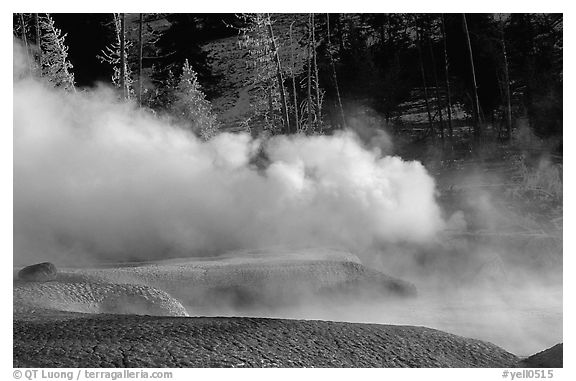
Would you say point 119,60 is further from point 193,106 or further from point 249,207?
point 249,207

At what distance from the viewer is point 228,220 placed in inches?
245

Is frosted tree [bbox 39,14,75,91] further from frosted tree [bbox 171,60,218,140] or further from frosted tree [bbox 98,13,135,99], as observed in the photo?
frosted tree [bbox 171,60,218,140]

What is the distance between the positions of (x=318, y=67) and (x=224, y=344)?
3.03 metres

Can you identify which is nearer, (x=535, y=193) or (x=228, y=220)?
(x=228, y=220)

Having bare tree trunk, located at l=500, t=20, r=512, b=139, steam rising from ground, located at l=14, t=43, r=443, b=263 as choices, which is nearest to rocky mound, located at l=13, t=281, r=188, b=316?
steam rising from ground, located at l=14, t=43, r=443, b=263

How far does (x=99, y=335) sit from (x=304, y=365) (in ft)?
3.81

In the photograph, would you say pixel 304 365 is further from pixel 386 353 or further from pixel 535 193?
pixel 535 193

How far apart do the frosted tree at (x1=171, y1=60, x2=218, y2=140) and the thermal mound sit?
1.12 metres

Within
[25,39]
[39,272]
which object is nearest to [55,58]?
[25,39]

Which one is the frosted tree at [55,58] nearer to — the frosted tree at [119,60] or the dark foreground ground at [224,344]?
the frosted tree at [119,60]

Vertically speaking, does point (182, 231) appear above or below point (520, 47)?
below

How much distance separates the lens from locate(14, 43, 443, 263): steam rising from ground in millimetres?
5613

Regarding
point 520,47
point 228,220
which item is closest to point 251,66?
point 228,220

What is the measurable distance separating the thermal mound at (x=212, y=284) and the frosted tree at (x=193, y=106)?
1.12 m
